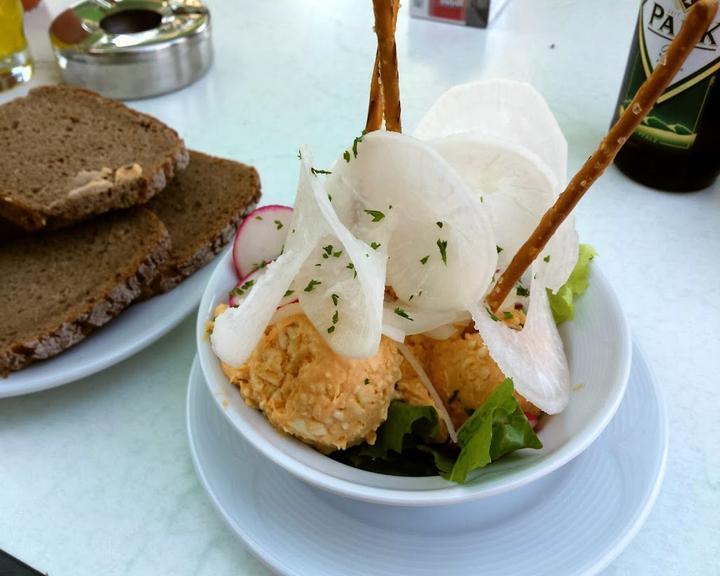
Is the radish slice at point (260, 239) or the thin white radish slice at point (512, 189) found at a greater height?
the thin white radish slice at point (512, 189)

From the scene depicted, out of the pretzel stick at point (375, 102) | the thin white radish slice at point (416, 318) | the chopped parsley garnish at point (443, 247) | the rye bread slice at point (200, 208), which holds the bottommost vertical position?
the rye bread slice at point (200, 208)

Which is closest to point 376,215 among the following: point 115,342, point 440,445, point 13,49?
point 440,445

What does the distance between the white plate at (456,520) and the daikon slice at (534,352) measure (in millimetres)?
130

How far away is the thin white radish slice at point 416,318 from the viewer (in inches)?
30.9

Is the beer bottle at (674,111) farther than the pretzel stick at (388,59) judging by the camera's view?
Yes

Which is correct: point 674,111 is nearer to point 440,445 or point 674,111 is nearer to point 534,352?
point 534,352

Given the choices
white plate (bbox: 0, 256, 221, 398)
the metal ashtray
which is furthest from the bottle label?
the metal ashtray

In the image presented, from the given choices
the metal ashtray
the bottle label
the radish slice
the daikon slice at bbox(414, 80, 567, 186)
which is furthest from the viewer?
the metal ashtray

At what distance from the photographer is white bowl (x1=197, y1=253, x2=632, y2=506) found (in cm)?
70

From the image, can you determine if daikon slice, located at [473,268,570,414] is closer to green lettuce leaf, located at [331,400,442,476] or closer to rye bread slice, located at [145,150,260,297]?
green lettuce leaf, located at [331,400,442,476]

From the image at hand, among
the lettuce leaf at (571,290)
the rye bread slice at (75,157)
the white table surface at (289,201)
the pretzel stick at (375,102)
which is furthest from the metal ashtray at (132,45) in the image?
the lettuce leaf at (571,290)

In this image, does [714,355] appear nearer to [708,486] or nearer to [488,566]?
[708,486]

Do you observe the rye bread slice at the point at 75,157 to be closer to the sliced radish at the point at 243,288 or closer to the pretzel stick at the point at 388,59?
the sliced radish at the point at 243,288

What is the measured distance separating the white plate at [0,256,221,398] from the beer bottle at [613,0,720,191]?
32.3 inches
